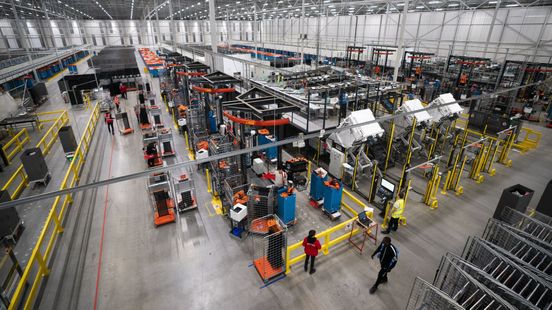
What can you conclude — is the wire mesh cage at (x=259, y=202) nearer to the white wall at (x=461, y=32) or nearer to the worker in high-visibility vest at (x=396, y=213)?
the worker in high-visibility vest at (x=396, y=213)

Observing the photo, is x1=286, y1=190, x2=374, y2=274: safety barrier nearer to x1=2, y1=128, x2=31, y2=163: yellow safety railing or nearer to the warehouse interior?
the warehouse interior

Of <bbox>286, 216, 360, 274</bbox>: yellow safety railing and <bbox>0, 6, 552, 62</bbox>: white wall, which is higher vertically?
<bbox>0, 6, 552, 62</bbox>: white wall

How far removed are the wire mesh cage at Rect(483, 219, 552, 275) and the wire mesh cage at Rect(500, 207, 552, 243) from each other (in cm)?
41

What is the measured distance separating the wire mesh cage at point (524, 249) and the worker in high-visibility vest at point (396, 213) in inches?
73.6

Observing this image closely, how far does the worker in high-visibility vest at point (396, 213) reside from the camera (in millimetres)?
6843

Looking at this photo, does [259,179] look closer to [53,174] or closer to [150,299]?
[150,299]

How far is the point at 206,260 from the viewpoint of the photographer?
6594 millimetres

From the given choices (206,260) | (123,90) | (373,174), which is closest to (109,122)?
(123,90)

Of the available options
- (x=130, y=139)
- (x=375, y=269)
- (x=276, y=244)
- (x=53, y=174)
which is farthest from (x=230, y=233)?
(x=130, y=139)

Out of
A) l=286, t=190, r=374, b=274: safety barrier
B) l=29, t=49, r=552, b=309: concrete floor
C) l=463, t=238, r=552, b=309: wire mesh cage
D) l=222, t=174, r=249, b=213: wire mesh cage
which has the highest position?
l=463, t=238, r=552, b=309: wire mesh cage

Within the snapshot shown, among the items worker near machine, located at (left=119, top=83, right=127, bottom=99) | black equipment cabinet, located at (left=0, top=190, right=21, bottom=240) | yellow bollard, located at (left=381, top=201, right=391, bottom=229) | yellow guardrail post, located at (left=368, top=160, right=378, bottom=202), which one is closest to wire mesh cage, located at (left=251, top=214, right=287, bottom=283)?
yellow bollard, located at (left=381, top=201, right=391, bottom=229)

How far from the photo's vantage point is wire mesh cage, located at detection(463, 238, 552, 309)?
4.09 metres

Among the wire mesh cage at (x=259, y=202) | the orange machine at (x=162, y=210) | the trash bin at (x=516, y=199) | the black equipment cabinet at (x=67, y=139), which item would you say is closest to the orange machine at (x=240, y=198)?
the wire mesh cage at (x=259, y=202)

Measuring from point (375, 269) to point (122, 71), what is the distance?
87.7ft
